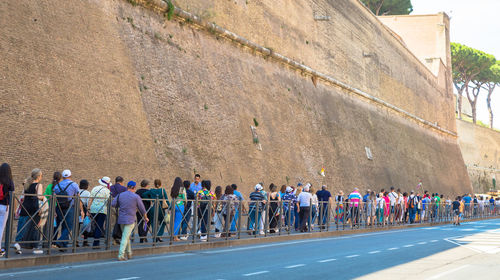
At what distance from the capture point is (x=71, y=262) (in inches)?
359

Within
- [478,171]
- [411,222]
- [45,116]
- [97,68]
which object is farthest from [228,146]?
[478,171]

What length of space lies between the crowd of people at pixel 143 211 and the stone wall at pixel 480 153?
42.1m

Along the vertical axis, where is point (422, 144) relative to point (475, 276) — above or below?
above

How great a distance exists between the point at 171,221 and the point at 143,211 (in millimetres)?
1533

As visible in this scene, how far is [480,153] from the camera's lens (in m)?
61.0

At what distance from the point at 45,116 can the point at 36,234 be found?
157 inches

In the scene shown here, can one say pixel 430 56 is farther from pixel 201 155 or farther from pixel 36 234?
pixel 36 234

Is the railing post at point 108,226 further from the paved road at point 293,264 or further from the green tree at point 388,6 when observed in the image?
the green tree at point 388,6

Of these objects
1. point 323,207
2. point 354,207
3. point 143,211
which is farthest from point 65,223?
point 354,207

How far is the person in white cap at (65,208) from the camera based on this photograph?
9.35 metres

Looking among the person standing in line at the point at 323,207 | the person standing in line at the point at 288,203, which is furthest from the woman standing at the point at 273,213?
the person standing in line at the point at 323,207

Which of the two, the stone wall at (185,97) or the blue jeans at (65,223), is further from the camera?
the stone wall at (185,97)

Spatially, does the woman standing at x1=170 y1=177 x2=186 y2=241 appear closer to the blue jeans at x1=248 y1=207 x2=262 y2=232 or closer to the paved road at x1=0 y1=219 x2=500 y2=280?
the paved road at x1=0 y1=219 x2=500 y2=280

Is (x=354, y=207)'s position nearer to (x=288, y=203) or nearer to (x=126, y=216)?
(x=288, y=203)
